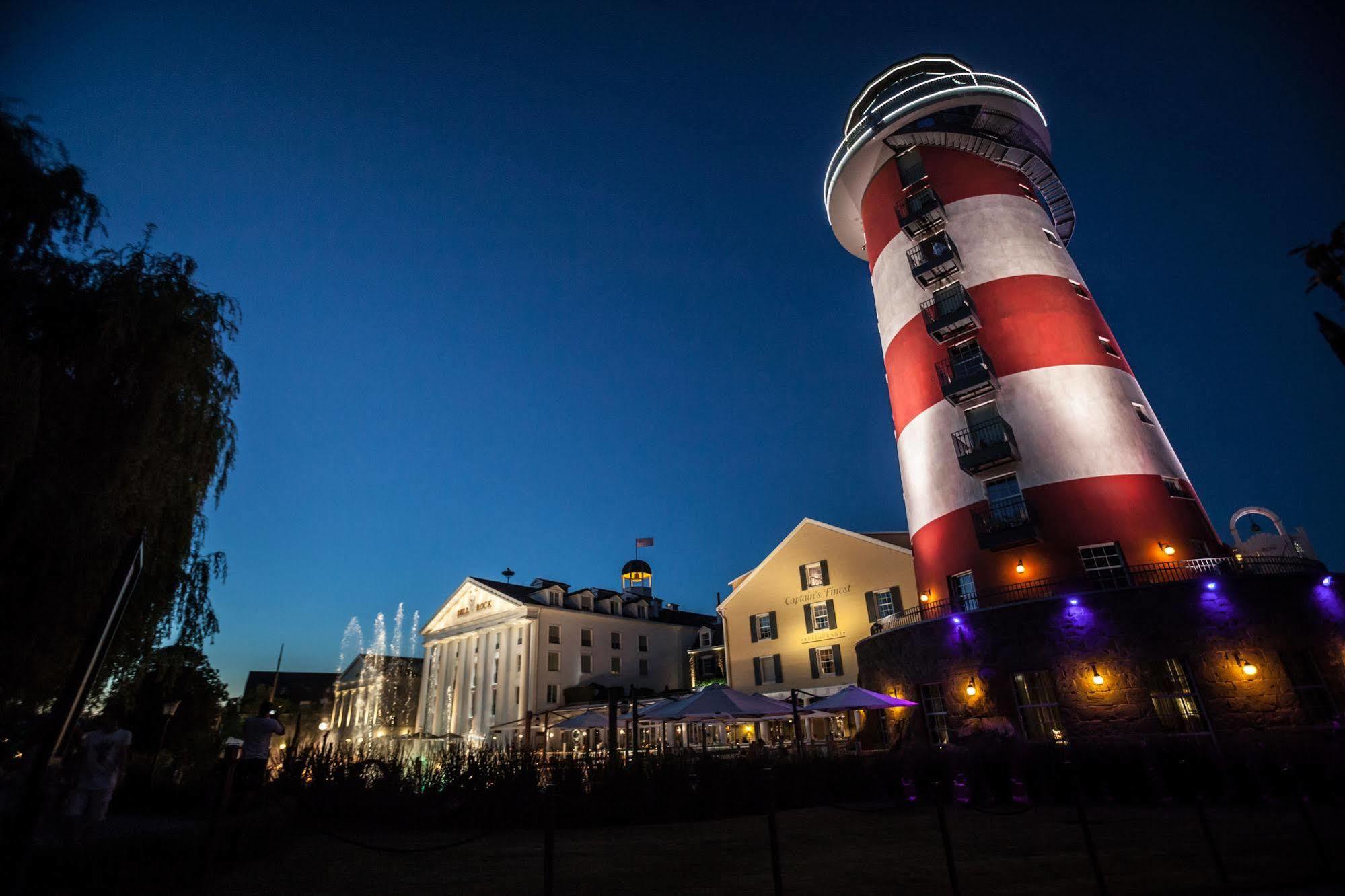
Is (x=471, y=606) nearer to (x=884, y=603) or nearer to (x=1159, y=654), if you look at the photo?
(x=884, y=603)

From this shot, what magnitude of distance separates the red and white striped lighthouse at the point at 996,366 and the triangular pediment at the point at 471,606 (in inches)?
1229

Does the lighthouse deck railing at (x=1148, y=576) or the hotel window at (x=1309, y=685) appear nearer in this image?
the hotel window at (x=1309, y=685)

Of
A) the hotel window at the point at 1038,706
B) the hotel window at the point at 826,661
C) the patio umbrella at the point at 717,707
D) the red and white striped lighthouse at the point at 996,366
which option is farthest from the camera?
the hotel window at the point at 826,661

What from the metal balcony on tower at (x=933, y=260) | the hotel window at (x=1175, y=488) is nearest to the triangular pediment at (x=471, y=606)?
the metal balcony on tower at (x=933, y=260)

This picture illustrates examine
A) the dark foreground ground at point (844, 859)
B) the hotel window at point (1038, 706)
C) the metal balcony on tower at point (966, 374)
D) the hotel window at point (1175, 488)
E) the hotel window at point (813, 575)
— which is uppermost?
the metal balcony on tower at point (966, 374)

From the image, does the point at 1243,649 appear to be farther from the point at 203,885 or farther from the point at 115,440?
the point at 115,440

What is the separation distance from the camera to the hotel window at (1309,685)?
1634 centimetres

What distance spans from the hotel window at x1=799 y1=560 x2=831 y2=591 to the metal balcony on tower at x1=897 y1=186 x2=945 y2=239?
17.9 metres

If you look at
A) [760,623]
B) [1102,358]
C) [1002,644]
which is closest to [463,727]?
[760,623]

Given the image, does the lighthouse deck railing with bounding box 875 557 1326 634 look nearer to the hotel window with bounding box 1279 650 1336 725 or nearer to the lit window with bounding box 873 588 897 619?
the hotel window with bounding box 1279 650 1336 725

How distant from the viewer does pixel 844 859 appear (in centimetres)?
891

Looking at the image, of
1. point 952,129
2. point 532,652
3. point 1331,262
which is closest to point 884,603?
point 952,129

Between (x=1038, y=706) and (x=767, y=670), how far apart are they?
738 inches

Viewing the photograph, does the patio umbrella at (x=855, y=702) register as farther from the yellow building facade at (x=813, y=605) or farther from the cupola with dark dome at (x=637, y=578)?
the cupola with dark dome at (x=637, y=578)
